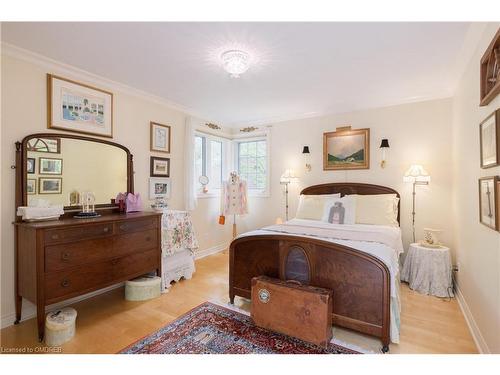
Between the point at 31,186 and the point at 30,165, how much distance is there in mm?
192

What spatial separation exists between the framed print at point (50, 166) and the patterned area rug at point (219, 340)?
70.3 inches

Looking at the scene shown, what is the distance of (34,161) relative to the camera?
2316mm

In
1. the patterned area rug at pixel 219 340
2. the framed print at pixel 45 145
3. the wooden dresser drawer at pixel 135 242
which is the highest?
the framed print at pixel 45 145

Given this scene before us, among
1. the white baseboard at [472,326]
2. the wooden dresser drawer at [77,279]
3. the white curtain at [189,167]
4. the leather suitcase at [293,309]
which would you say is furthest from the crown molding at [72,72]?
the white baseboard at [472,326]

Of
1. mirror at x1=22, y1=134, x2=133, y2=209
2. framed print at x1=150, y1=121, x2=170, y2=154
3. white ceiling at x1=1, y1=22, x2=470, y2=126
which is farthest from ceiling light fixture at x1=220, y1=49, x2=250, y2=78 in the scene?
mirror at x1=22, y1=134, x2=133, y2=209

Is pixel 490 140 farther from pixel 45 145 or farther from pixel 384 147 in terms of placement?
pixel 45 145

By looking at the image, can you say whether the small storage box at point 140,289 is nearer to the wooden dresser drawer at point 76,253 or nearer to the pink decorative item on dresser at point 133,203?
the wooden dresser drawer at point 76,253

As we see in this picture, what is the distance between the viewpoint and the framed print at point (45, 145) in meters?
2.30

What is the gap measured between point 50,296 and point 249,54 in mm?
2638

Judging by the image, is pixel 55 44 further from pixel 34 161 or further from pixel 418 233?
pixel 418 233

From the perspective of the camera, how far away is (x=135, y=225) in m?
2.68

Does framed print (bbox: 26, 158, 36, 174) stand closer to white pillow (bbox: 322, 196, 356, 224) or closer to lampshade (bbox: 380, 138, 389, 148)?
white pillow (bbox: 322, 196, 356, 224)
